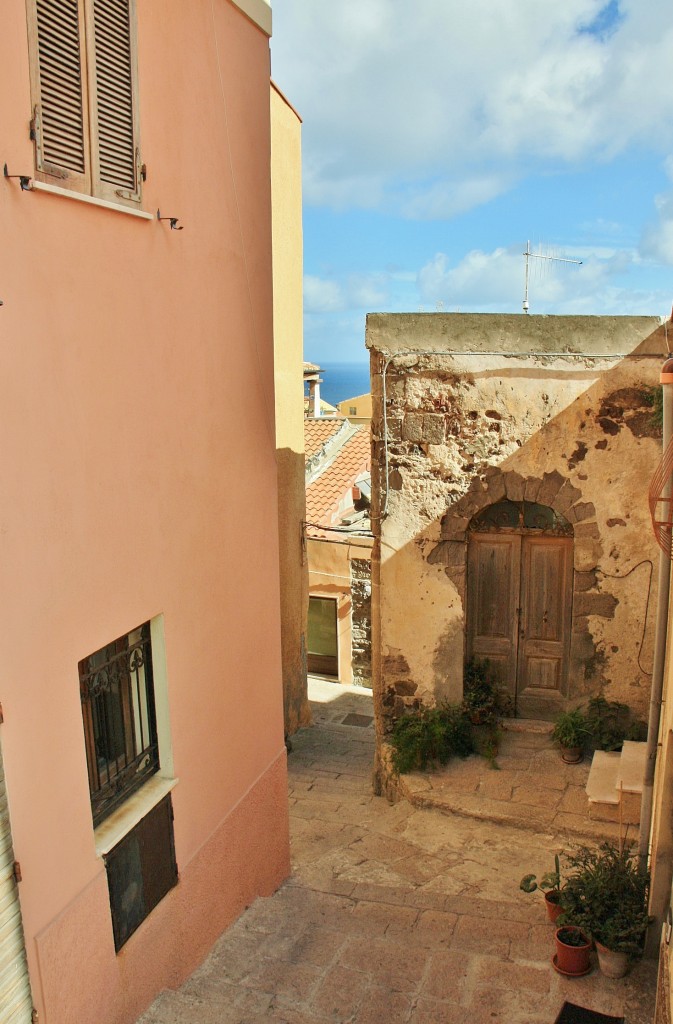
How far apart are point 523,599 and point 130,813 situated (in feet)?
16.7

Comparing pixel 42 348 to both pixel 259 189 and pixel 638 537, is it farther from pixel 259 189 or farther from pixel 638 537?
pixel 638 537

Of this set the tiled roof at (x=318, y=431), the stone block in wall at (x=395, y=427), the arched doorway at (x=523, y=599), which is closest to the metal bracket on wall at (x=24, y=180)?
the stone block in wall at (x=395, y=427)

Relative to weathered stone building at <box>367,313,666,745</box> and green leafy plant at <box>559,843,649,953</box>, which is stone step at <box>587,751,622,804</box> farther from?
green leafy plant at <box>559,843,649,953</box>

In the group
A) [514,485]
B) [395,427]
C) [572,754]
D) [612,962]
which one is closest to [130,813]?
[612,962]

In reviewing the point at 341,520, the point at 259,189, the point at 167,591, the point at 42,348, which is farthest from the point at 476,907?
the point at 341,520

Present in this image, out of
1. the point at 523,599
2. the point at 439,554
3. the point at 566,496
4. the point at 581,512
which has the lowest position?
the point at 523,599

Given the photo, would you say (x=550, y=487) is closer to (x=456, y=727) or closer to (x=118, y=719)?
(x=456, y=727)

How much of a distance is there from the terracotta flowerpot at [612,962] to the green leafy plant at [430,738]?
11.4 feet

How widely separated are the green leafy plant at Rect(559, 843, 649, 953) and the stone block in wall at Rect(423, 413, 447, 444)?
406 cm

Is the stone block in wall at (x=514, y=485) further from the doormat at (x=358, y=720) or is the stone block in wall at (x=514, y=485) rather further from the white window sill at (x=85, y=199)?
the doormat at (x=358, y=720)

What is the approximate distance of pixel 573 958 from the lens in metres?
4.84

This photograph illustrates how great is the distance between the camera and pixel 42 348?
3.56m

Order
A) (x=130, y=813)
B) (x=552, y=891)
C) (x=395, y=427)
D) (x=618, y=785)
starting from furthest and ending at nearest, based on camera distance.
Result: (x=395, y=427) → (x=618, y=785) → (x=552, y=891) → (x=130, y=813)

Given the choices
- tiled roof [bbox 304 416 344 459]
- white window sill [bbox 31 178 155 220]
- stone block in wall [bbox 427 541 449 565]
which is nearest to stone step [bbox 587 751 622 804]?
stone block in wall [bbox 427 541 449 565]
